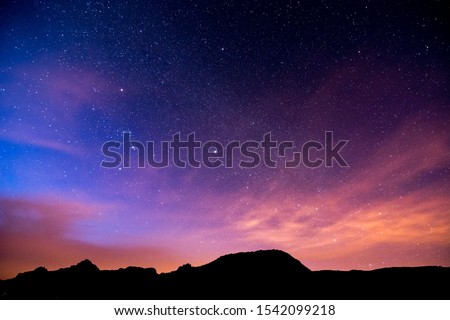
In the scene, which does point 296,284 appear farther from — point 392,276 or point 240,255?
point 240,255

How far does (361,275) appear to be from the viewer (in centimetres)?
1401

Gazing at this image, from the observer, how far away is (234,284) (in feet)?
37.4

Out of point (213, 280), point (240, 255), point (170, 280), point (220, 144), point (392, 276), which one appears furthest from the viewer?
point (240, 255)

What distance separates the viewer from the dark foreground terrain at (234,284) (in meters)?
9.01

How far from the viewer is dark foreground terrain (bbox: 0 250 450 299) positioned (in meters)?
9.01

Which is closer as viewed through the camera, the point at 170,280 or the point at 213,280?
the point at 170,280

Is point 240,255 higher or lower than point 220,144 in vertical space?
lower
